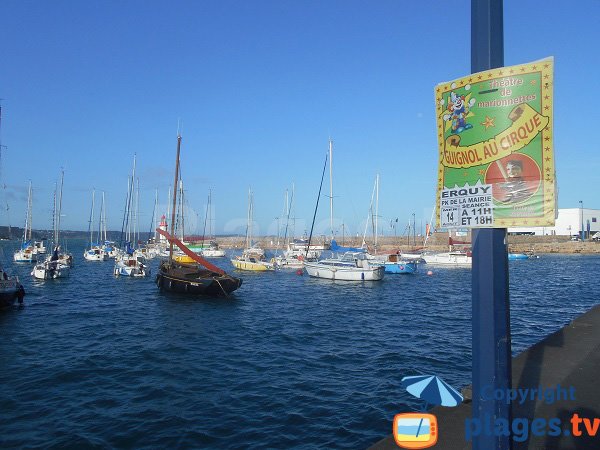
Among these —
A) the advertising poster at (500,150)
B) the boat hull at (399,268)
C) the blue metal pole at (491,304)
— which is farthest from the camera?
the boat hull at (399,268)

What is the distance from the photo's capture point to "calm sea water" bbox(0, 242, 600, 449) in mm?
10219

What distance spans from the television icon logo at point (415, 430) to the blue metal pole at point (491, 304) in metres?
0.68

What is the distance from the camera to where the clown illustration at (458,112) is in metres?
4.30

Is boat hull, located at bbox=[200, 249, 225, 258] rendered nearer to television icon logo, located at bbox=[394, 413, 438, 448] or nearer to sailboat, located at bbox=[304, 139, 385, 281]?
sailboat, located at bbox=[304, 139, 385, 281]

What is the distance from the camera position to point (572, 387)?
7.88 m

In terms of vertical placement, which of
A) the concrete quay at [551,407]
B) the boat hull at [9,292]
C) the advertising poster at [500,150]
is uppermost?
the advertising poster at [500,150]

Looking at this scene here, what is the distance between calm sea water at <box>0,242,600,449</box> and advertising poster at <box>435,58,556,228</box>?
7.36m

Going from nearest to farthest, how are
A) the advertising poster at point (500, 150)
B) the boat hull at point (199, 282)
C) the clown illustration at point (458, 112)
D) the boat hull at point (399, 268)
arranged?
the advertising poster at point (500, 150) < the clown illustration at point (458, 112) < the boat hull at point (199, 282) < the boat hull at point (399, 268)

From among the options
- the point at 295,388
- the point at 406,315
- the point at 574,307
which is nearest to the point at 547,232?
the point at 574,307

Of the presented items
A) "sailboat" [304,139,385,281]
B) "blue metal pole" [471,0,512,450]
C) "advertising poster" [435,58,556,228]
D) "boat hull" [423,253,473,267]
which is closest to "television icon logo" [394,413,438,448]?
"blue metal pole" [471,0,512,450]

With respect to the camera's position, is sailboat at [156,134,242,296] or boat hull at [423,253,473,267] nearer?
sailboat at [156,134,242,296]

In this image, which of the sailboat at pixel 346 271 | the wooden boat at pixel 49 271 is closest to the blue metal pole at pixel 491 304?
the sailboat at pixel 346 271

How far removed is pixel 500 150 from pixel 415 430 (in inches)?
130

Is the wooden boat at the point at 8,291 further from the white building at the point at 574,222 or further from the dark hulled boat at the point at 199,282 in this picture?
the white building at the point at 574,222
